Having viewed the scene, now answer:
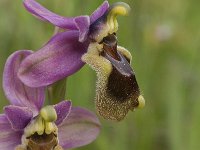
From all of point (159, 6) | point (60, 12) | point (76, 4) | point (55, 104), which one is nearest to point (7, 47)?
point (60, 12)

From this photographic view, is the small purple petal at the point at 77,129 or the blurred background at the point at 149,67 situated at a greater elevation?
the small purple petal at the point at 77,129

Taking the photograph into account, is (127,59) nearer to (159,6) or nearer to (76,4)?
(76,4)

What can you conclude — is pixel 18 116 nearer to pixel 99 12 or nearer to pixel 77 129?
pixel 77 129

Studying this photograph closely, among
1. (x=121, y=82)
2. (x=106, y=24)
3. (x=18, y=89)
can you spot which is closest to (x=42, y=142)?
(x=18, y=89)

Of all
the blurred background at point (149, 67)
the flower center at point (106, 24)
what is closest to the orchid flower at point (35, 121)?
the flower center at point (106, 24)

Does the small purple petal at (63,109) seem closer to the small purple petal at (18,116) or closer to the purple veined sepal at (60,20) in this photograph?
the small purple petal at (18,116)

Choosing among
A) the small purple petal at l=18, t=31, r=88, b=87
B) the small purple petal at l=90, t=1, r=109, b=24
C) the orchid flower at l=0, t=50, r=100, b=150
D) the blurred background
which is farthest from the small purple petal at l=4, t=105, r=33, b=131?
the blurred background
